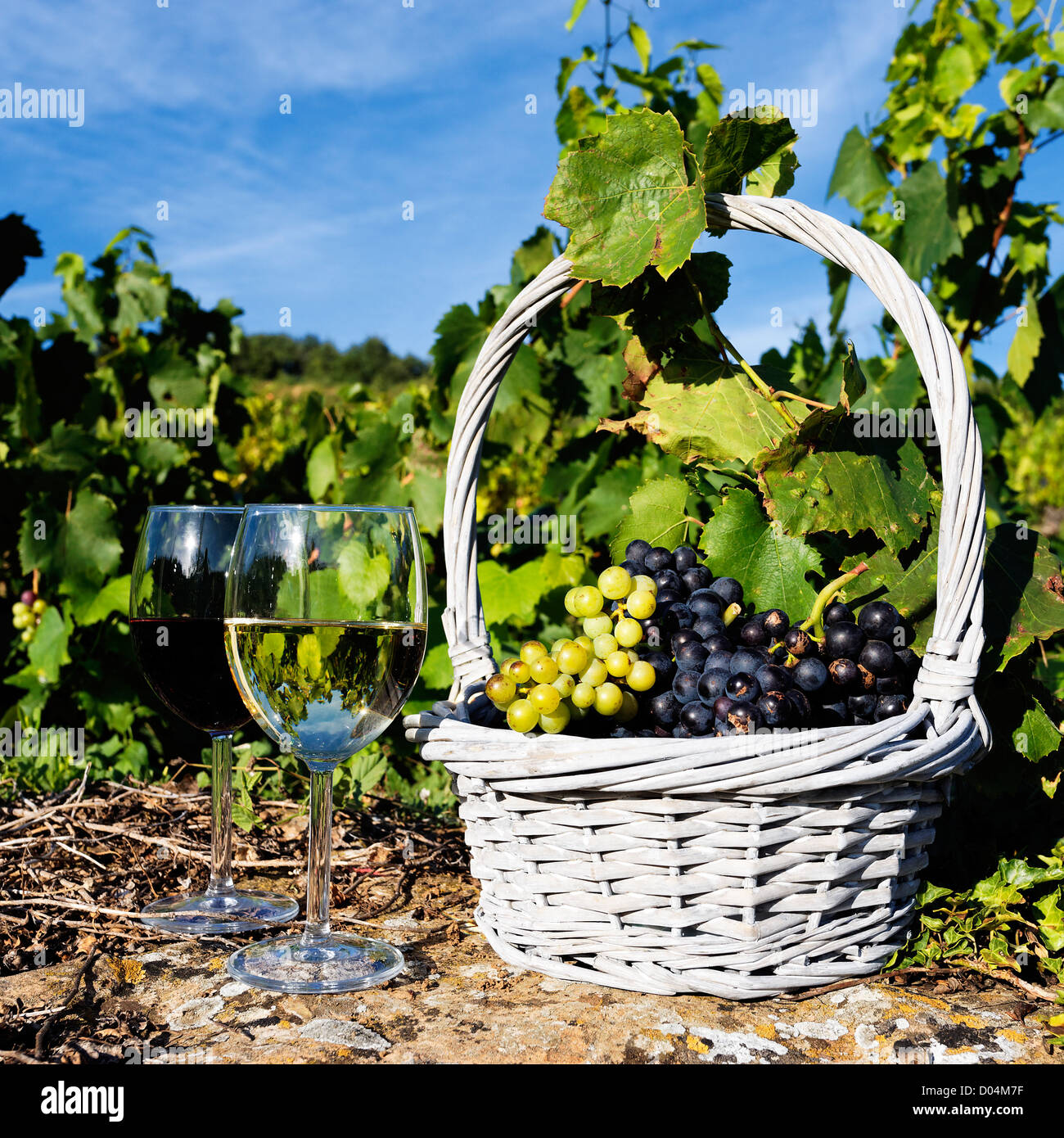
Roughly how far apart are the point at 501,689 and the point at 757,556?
1.69 ft

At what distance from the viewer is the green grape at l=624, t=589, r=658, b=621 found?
1.41 metres

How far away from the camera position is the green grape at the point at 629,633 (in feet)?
4.48

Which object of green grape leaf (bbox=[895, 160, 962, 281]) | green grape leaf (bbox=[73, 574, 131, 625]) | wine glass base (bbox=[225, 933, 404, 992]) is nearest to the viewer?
wine glass base (bbox=[225, 933, 404, 992])

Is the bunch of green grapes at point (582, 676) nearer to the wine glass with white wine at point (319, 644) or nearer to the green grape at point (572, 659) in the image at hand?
the green grape at point (572, 659)

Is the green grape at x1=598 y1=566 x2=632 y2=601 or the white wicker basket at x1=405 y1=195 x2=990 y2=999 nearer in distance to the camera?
the white wicker basket at x1=405 y1=195 x2=990 y2=999

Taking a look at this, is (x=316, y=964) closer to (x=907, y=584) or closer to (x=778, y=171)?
(x=907, y=584)

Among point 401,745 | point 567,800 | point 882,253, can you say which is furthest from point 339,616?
point 401,745

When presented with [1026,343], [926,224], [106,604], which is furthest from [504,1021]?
[1026,343]

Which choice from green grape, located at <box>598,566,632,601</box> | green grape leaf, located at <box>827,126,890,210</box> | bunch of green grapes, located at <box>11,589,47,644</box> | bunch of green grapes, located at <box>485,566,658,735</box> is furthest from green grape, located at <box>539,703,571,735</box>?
green grape leaf, located at <box>827,126,890,210</box>

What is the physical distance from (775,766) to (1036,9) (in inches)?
132

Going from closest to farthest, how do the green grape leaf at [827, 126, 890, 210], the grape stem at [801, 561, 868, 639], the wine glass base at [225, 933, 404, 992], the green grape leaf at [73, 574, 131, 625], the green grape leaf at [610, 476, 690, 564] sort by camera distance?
1. the wine glass base at [225, 933, 404, 992]
2. the grape stem at [801, 561, 868, 639]
3. the green grape leaf at [610, 476, 690, 564]
4. the green grape leaf at [73, 574, 131, 625]
5. the green grape leaf at [827, 126, 890, 210]

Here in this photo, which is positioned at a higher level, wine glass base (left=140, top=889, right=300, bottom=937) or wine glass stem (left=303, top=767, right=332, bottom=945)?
wine glass stem (left=303, top=767, right=332, bottom=945)

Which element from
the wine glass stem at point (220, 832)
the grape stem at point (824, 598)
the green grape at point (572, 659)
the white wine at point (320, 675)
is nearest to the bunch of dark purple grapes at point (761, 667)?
the grape stem at point (824, 598)

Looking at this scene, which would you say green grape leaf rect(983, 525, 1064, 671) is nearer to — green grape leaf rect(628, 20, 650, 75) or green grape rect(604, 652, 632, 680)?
green grape rect(604, 652, 632, 680)
